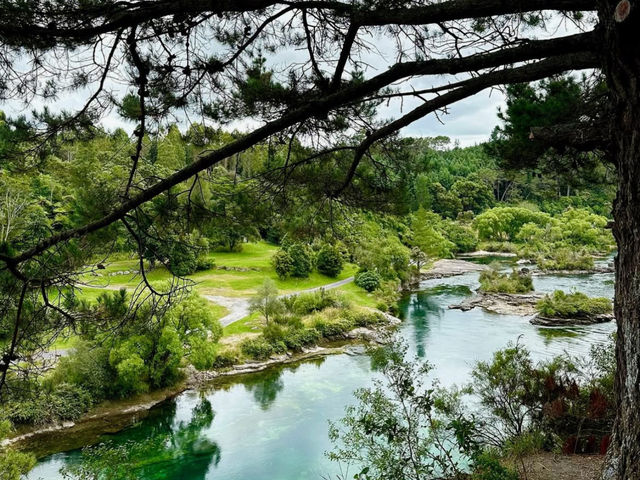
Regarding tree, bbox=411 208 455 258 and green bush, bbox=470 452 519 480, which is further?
tree, bbox=411 208 455 258

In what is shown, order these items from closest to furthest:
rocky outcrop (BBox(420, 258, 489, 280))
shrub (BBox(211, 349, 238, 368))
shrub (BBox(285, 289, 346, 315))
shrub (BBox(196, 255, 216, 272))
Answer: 1. shrub (BBox(211, 349, 238, 368))
2. shrub (BBox(285, 289, 346, 315))
3. shrub (BBox(196, 255, 216, 272))
4. rocky outcrop (BBox(420, 258, 489, 280))

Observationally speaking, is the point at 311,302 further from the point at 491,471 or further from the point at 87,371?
the point at 491,471

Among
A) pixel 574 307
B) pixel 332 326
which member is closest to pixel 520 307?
pixel 574 307

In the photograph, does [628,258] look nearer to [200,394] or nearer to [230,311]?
[200,394]

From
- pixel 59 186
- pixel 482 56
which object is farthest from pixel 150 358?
pixel 482 56

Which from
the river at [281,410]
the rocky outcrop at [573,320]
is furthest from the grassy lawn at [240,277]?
the rocky outcrop at [573,320]

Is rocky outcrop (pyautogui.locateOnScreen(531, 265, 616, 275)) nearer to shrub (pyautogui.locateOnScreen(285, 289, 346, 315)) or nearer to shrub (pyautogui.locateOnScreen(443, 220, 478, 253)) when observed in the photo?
shrub (pyautogui.locateOnScreen(443, 220, 478, 253))

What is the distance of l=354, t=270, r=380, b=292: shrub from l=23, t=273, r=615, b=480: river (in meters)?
4.42

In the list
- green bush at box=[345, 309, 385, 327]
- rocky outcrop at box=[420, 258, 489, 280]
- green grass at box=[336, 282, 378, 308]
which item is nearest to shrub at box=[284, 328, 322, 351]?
green bush at box=[345, 309, 385, 327]

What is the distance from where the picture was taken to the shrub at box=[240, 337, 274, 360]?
13.2 meters

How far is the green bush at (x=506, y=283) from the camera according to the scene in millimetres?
19547

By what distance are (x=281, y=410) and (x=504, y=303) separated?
469 inches

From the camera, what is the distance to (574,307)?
50.9ft

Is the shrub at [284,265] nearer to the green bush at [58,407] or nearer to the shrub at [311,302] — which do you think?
the shrub at [311,302]
